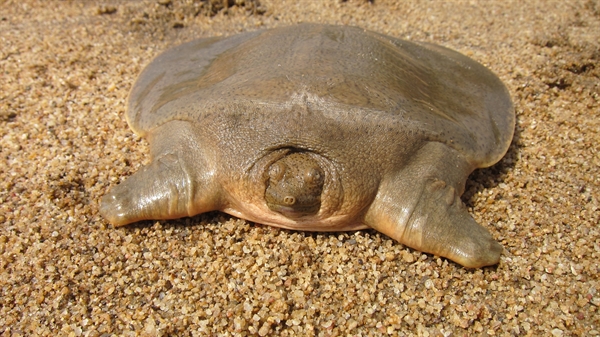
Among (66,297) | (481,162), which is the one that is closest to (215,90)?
(66,297)

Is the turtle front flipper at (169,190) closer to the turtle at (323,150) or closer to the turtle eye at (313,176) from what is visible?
the turtle at (323,150)

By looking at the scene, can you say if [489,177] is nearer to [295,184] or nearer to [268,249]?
[295,184]

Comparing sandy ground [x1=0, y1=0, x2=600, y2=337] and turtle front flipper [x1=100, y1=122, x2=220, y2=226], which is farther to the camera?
turtle front flipper [x1=100, y1=122, x2=220, y2=226]

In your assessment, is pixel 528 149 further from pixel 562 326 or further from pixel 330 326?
pixel 330 326

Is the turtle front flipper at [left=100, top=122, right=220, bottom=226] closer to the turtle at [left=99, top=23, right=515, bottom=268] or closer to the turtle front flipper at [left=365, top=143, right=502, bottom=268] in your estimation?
the turtle at [left=99, top=23, right=515, bottom=268]

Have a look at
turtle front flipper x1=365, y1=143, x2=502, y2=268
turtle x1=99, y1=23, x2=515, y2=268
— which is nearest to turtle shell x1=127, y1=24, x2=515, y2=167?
turtle x1=99, y1=23, x2=515, y2=268

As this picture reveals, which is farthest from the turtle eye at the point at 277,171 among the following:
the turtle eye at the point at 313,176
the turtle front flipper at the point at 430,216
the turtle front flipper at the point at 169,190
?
the turtle front flipper at the point at 430,216

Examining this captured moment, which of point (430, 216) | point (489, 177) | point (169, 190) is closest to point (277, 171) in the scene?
point (169, 190)
